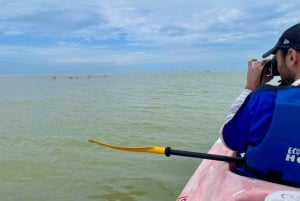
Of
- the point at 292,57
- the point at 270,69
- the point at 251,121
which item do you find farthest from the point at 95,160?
the point at 292,57

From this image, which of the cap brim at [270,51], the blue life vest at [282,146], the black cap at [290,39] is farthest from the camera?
the cap brim at [270,51]

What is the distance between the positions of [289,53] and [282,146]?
56cm

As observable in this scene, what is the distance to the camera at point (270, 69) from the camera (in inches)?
94.0

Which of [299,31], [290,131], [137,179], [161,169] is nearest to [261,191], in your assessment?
[290,131]

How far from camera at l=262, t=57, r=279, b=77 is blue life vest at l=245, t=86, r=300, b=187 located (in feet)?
1.24

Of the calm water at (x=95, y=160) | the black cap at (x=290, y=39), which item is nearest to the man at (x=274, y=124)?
the black cap at (x=290, y=39)

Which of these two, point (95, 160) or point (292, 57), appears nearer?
point (292, 57)

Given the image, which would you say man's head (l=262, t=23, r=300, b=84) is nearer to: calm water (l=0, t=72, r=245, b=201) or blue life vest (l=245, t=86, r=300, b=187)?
blue life vest (l=245, t=86, r=300, b=187)

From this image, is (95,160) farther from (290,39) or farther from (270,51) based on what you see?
(290,39)

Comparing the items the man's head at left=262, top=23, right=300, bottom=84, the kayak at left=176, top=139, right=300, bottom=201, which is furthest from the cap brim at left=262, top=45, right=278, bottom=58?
the kayak at left=176, top=139, right=300, bottom=201

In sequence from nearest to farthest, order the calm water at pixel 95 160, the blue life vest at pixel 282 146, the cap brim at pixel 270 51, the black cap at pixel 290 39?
the blue life vest at pixel 282 146
the black cap at pixel 290 39
the cap brim at pixel 270 51
the calm water at pixel 95 160

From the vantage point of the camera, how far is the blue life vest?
6.55 feet

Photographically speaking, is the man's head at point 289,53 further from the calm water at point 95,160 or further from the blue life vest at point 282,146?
the calm water at point 95,160

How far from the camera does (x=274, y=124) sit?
6.62 ft
